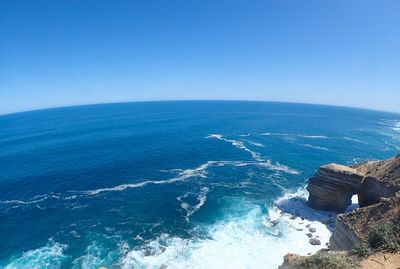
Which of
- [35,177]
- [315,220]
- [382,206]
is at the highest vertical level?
[382,206]

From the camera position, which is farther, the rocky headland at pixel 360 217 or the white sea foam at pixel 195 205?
the white sea foam at pixel 195 205

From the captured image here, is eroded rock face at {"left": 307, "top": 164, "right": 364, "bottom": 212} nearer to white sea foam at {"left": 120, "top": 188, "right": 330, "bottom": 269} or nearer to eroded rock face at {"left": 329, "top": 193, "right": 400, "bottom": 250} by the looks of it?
white sea foam at {"left": 120, "top": 188, "right": 330, "bottom": 269}

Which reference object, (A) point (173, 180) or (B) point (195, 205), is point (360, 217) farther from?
(A) point (173, 180)

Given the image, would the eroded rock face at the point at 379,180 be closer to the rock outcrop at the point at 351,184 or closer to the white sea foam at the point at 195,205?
the rock outcrop at the point at 351,184

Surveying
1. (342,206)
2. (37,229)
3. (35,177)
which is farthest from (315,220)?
(35,177)

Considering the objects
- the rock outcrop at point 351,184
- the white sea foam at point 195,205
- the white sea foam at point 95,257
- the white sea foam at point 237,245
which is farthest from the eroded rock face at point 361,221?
the white sea foam at point 95,257

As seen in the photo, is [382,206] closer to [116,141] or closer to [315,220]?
[315,220]
